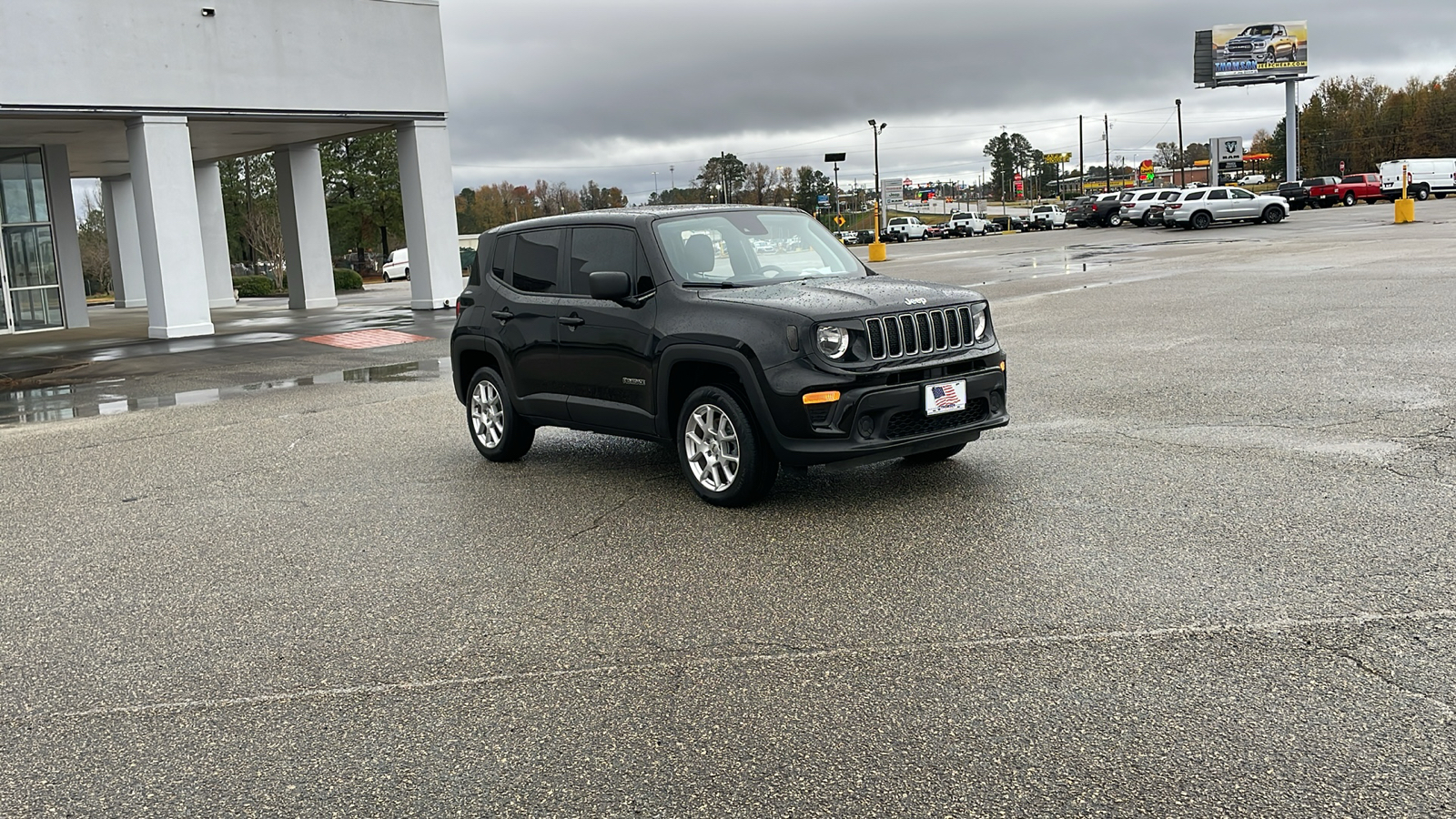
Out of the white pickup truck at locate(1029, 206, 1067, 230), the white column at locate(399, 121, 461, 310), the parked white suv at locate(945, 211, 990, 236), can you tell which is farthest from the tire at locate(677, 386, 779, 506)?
the parked white suv at locate(945, 211, 990, 236)

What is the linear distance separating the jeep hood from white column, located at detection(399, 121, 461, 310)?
69.0 ft

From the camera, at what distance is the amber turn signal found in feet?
22.8

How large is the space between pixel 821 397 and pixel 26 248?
29.6m

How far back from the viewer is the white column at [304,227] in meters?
31.5

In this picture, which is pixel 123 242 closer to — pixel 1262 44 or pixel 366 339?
pixel 366 339

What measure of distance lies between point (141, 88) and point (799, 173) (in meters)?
147

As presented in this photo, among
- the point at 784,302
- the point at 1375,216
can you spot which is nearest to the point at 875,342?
the point at 784,302

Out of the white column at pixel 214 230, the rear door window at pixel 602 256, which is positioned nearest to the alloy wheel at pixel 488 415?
the rear door window at pixel 602 256

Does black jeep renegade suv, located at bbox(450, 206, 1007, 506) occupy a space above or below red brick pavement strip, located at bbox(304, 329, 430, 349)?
above

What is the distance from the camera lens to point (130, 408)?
14141 millimetres

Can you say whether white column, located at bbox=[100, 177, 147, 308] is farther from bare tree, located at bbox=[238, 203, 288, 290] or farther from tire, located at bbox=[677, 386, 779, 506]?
tire, located at bbox=[677, 386, 779, 506]

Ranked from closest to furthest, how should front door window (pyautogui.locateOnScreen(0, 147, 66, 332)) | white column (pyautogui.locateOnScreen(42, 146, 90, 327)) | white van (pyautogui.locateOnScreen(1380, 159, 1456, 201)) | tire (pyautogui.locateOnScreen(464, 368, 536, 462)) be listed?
tire (pyautogui.locateOnScreen(464, 368, 536, 462)), front door window (pyautogui.locateOnScreen(0, 147, 66, 332)), white column (pyautogui.locateOnScreen(42, 146, 90, 327)), white van (pyautogui.locateOnScreen(1380, 159, 1456, 201))

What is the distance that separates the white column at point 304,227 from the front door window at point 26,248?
5.53 metres

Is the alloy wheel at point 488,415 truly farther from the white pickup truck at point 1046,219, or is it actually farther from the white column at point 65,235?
the white pickup truck at point 1046,219
